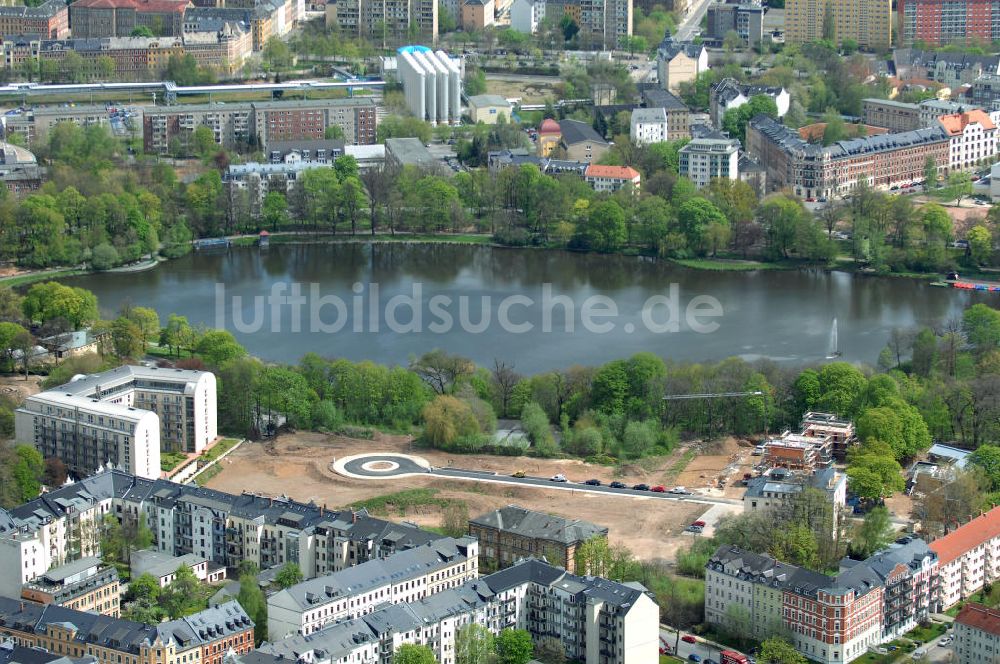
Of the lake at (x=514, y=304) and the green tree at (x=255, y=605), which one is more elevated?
the lake at (x=514, y=304)

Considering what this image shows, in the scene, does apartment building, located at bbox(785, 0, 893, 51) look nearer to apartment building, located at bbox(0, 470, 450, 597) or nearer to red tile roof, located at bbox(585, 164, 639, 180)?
red tile roof, located at bbox(585, 164, 639, 180)

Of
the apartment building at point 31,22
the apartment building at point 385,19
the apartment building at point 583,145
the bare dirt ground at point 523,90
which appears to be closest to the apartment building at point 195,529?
the apartment building at point 583,145

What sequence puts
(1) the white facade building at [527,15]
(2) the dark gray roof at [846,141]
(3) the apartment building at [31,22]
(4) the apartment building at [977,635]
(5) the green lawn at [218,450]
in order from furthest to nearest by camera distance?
1. (1) the white facade building at [527,15]
2. (3) the apartment building at [31,22]
3. (2) the dark gray roof at [846,141]
4. (5) the green lawn at [218,450]
5. (4) the apartment building at [977,635]

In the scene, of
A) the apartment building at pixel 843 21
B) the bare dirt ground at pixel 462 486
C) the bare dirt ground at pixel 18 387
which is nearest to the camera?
the bare dirt ground at pixel 462 486

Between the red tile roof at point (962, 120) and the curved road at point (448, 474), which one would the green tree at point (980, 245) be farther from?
the curved road at point (448, 474)

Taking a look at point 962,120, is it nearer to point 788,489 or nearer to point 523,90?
point 523,90

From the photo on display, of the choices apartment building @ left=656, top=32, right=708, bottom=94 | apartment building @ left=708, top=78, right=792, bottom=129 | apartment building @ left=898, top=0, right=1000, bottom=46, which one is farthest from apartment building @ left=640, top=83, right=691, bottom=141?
apartment building @ left=898, top=0, right=1000, bottom=46

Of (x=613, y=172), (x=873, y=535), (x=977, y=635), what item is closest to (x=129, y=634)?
(x=977, y=635)
